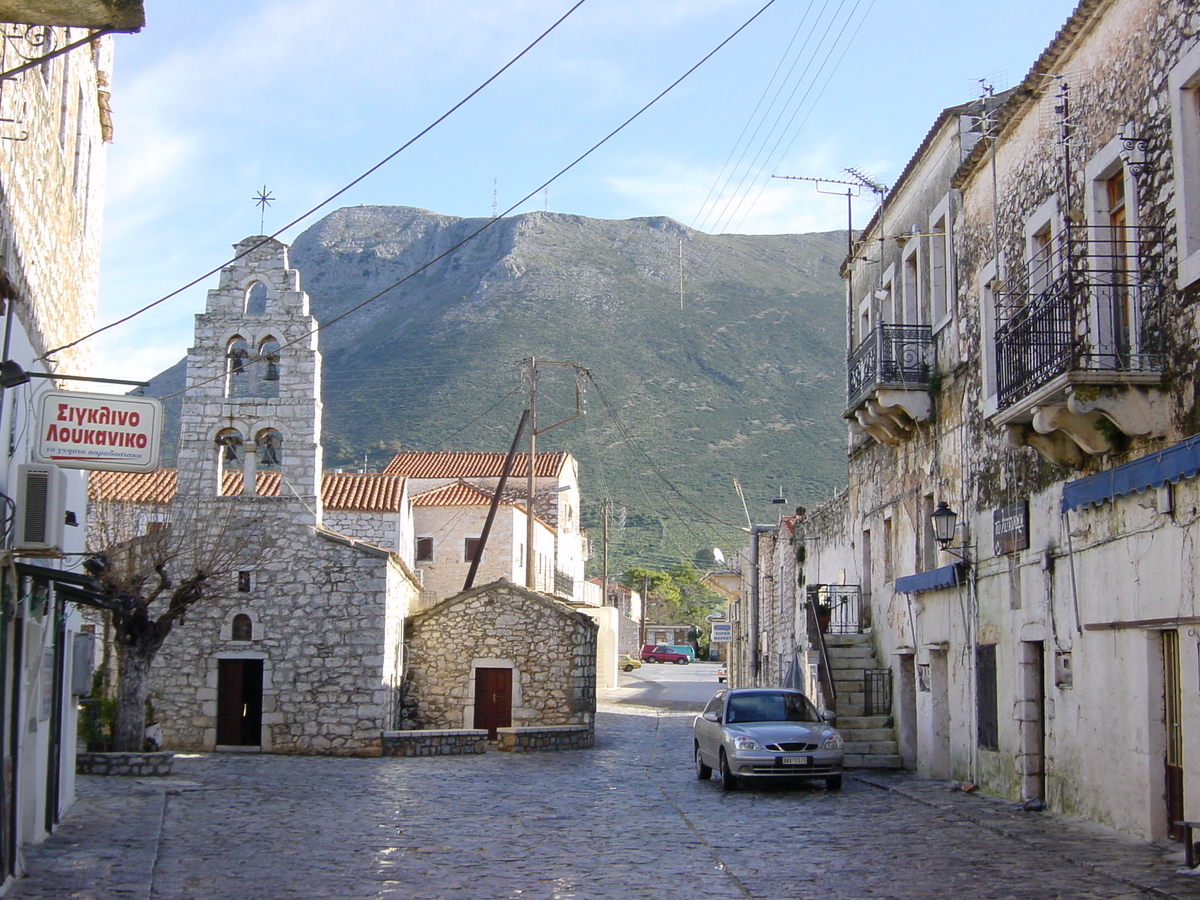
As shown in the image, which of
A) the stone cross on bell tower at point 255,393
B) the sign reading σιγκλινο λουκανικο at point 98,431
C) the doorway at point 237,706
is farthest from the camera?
the stone cross on bell tower at point 255,393

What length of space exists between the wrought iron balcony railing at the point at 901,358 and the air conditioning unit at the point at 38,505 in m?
12.9

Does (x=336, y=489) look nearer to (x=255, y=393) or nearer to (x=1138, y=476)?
(x=255, y=393)

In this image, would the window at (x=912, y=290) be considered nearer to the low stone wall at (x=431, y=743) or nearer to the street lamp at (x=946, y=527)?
the street lamp at (x=946, y=527)

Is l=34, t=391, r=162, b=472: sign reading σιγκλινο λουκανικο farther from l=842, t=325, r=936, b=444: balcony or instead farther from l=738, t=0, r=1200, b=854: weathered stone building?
l=842, t=325, r=936, b=444: balcony

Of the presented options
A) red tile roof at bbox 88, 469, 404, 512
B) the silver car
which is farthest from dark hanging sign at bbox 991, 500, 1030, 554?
red tile roof at bbox 88, 469, 404, 512

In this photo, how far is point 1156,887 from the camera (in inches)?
362

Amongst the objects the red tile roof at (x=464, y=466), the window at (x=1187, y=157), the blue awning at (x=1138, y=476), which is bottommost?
the blue awning at (x=1138, y=476)

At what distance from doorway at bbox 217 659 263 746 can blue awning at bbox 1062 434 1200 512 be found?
1841 cm

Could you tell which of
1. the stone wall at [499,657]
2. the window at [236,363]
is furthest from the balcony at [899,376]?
the window at [236,363]

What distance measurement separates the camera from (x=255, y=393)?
1072 inches

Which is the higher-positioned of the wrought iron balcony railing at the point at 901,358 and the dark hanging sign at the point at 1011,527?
the wrought iron balcony railing at the point at 901,358

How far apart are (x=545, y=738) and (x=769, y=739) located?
1018cm

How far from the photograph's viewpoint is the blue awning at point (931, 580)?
1720cm

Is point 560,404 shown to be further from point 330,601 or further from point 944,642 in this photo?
point 944,642
